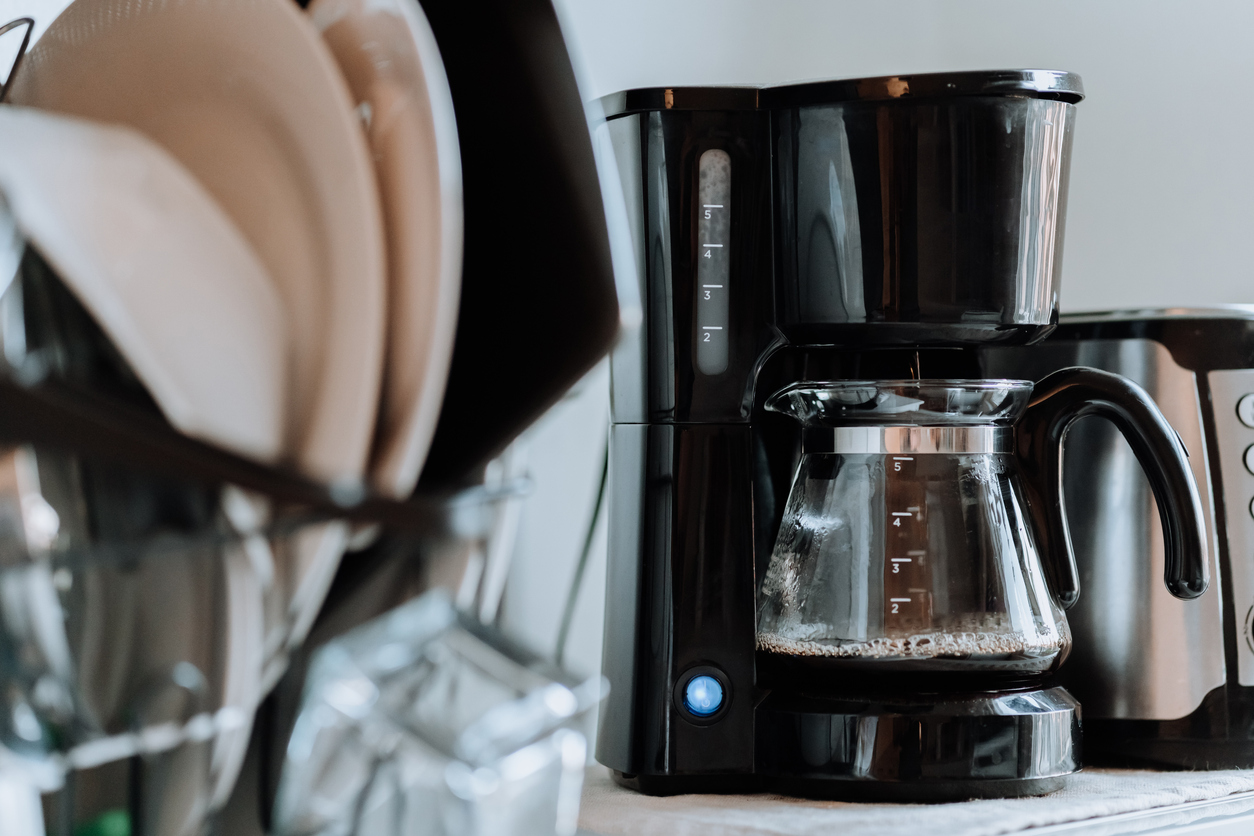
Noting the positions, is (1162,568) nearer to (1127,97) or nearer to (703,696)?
(703,696)

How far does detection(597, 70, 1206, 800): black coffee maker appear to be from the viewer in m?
0.61

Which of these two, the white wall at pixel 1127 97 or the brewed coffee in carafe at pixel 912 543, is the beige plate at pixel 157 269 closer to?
the brewed coffee in carafe at pixel 912 543

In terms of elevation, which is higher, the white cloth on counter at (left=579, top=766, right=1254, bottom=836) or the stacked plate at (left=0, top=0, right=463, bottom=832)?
the stacked plate at (left=0, top=0, right=463, bottom=832)

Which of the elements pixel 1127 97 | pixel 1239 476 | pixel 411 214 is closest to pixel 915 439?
pixel 1239 476

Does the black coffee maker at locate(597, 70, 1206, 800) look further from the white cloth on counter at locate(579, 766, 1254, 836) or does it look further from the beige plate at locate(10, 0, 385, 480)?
the beige plate at locate(10, 0, 385, 480)

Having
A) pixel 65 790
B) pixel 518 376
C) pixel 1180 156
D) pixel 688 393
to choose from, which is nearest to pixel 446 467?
pixel 518 376

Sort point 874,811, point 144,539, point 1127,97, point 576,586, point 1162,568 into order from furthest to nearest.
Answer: point 1127,97, point 1162,568, point 874,811, point 576,586, point 144,539

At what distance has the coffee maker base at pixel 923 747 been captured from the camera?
60 centimetres

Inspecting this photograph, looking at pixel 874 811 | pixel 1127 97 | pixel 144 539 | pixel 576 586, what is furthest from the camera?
pixel 1127 97

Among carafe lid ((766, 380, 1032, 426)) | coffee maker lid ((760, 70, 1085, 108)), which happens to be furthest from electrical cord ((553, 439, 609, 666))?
coffee maker lid ((760, 70, 1085, 108))

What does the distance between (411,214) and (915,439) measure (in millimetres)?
399

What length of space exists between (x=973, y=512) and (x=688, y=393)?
0.18 m

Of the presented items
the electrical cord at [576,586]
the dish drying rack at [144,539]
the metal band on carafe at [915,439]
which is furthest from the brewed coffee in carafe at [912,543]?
the dish drying rack at [144,539]

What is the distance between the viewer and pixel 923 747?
0.60 meters
